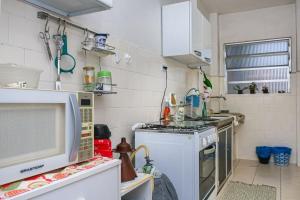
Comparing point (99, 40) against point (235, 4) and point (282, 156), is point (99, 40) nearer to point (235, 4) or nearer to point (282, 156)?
point (235, 4)

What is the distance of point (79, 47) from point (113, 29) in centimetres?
44

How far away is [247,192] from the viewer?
2.80m

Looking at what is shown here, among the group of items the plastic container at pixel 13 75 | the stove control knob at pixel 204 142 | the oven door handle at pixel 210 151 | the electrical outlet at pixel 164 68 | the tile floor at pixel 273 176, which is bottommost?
the tile floor at pixel 273 176

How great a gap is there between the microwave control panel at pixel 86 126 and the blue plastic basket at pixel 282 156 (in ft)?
12.2

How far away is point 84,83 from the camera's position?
162 cm

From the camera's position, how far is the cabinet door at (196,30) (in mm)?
2738

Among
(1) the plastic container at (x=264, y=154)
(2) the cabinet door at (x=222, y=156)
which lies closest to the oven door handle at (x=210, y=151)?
(2) the cabinet door at (x=222, y=156)

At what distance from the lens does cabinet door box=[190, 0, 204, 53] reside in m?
2.74

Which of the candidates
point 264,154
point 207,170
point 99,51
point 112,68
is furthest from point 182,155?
point 264,154

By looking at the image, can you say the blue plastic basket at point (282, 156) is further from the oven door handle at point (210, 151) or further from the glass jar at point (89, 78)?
the glass jar at point (89, 78)

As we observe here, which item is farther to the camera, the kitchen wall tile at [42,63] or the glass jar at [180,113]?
the glass jar at [180,113]

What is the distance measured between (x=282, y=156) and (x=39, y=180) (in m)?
3.97

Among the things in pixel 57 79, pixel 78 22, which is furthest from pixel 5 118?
pixel 78 22

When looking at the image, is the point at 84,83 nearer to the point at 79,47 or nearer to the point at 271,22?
the point at 79,47
